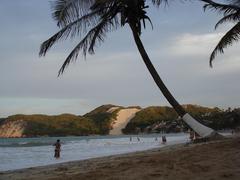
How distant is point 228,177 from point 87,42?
9030mm

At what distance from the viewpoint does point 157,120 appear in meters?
154

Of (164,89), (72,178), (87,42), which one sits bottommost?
(72,178)

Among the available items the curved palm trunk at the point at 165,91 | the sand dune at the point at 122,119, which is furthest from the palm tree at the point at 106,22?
the sand dune at the point at 122,119

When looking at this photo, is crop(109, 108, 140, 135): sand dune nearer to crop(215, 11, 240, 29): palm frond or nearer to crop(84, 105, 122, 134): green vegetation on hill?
crop(84, 105, 122, 134): green vegetation on hill

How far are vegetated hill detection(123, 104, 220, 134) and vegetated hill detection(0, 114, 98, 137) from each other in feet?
46.9

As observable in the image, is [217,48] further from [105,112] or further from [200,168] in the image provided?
[105,112]

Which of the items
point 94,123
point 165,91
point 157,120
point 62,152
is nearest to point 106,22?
point 165,91

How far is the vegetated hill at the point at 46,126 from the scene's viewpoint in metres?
158

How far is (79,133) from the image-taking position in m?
160

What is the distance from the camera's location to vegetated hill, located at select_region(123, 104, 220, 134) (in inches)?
5463

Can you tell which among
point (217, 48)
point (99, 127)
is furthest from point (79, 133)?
point (217, 48)

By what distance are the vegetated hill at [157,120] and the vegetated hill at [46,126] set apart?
46.9ft

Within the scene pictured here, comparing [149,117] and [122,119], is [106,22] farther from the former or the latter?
[122,119]

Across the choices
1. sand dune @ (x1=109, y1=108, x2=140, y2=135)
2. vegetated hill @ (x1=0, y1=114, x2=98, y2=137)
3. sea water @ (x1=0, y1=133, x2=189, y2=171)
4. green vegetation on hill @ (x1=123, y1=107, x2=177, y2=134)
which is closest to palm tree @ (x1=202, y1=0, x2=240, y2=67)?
sea water @ (x1=0, y1=133, x2=189, y2=171)
